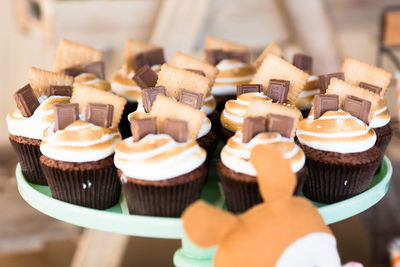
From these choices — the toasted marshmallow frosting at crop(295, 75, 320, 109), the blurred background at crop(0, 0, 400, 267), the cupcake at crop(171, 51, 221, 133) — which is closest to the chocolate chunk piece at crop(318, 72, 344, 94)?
the toasted marshmallow frosting at crop(295, 75, 320, 109)

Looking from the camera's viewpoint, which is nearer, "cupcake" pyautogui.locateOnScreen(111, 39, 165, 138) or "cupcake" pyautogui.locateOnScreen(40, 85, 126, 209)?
"cupcake" pyautogui.locateOnScreen(40, 85, 126, 209)

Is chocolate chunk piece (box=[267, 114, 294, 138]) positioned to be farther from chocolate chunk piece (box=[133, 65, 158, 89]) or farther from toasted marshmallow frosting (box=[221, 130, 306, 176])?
chocolate chunk piece (box=[133, 65, 158, 89])

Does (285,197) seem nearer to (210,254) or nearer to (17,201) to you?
(210,254)

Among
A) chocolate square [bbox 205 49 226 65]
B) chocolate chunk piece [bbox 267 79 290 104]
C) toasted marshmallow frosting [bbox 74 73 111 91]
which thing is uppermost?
chocolate chunk piece [bbox 267 79 290 104]

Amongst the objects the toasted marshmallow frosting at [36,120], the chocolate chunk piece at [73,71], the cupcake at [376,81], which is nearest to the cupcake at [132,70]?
the chocolate chunk piece at [73,71]

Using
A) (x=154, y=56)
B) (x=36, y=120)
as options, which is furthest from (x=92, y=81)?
(x=36, y=120)

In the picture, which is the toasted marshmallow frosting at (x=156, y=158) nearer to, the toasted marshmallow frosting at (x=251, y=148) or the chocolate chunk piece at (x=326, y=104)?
the toasted marshmallow frosting at (x=251, y=148)

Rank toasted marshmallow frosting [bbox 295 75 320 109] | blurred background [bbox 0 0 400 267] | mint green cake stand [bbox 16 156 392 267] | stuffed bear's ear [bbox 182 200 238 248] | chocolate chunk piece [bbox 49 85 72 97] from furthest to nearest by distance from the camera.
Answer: blurred background [bbox 0 0 400 267] < toasted marshmallow frosting [bbox 295 75 320 109] < chocolate chunk piece [bbox 49 85 72 97] < mint green cake stand [bbox 16 156 392 267] < stuffed bear's ear [bbox 182 200 238 248]
